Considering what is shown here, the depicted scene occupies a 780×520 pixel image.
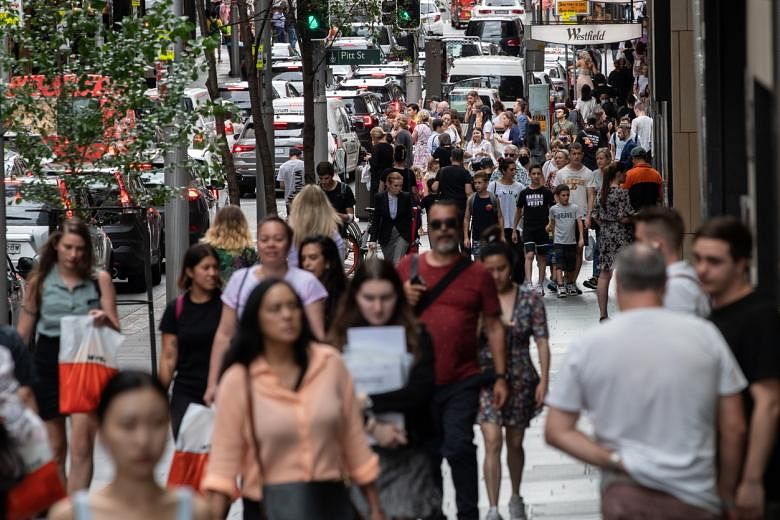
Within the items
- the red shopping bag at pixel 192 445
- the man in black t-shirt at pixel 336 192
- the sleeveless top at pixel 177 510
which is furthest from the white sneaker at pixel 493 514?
the man in black t-shirt at pixel 336 192

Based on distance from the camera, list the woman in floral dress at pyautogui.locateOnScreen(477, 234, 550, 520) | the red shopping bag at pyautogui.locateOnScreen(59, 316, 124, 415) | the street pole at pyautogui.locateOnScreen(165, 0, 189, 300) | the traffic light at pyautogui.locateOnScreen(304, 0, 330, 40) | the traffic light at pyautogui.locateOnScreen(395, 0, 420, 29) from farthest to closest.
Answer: the traffic light at pyautogui.locateOnScreen(395, 0, 420, 29) → the traffic light at pyautogui.locateOnScreen(304, 0, 330, 40) → the street pole at pyautogui.locateOnScreen(165, 0, 189, 300) → the woman in floral dress at pyautogui.locateOnScreen(477, 234, 550, 520) → the red shopping bag at pyautogui.locateOnScreen(59, 316, 124, 415)

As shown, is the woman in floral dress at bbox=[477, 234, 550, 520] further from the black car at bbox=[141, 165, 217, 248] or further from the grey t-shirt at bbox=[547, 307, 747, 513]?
the black car at bbox=[141, 165, 217, 248]

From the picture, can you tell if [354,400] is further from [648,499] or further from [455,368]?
[455,368]

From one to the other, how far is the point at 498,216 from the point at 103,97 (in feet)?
20.5

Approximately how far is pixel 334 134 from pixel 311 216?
22.4 meters

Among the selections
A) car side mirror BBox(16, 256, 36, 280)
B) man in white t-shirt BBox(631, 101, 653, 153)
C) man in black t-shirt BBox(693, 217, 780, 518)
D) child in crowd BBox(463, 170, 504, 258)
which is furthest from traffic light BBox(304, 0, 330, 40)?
man in black t-shirt BBox(693, 217, 780, 518)

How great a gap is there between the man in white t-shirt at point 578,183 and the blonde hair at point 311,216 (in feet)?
25.9

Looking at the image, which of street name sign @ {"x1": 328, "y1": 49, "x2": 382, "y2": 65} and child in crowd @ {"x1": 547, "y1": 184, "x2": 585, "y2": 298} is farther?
street name sign @ {"x1": 328, "y1": 49, "x2": 382, "y2": 65}

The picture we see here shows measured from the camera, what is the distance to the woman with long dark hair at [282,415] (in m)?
5.73

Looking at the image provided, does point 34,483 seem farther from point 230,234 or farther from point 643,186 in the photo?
point 643,186

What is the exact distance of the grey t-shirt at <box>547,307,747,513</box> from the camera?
534 cm

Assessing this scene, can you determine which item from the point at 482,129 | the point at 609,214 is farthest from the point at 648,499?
the point at 482,129

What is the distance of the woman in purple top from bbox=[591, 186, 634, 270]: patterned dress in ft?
28.3

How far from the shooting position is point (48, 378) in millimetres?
9109
